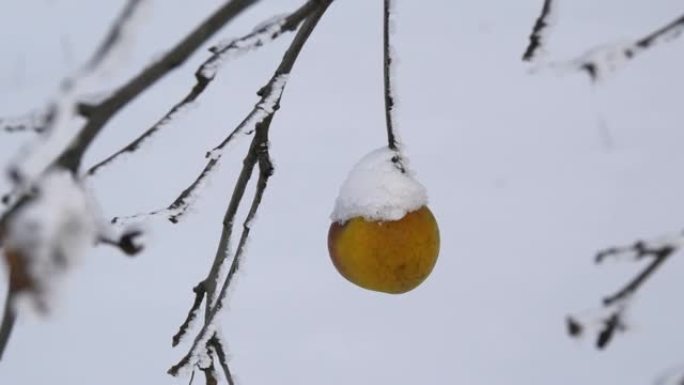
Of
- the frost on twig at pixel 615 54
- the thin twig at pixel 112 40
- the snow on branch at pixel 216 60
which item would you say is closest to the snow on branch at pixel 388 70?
the snow on branch at pixel 216 60

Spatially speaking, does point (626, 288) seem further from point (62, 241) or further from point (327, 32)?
point (327, 32)

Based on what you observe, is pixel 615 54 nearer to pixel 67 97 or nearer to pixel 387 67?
pixel 67 97

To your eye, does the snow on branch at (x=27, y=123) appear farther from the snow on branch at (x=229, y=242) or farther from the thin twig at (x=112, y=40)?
the snow on branch at (x=229, y=242)

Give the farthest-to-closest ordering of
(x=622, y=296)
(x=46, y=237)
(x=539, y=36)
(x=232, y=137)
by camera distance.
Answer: (x=232, y=137)
(x=539, y=36)
(x=622, y=296)
(x=46, y=237)

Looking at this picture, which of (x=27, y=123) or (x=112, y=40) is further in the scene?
(x=27, y=123)

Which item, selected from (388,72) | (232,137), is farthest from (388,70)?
(232,137)
